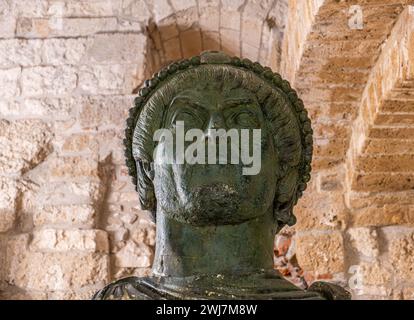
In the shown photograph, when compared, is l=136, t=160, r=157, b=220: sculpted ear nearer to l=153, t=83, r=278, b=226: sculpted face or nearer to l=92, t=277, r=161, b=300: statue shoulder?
l=153, t=83, r=278, b=226: sculpted face

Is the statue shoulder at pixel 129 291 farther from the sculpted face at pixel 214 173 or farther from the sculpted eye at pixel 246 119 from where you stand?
the sculpted eye at pixel 246 119

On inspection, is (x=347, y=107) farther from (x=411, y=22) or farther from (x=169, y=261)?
(x=169, y=261)

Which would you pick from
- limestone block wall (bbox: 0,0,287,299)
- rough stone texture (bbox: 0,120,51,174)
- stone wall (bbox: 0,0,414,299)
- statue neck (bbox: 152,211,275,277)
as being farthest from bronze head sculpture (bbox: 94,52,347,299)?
rough stone texture (bbox: 0,120,51,174)

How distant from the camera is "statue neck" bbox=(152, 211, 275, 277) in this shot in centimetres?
156

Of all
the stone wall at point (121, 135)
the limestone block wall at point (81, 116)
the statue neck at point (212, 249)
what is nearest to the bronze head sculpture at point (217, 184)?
the statue neck at point (212, 249)

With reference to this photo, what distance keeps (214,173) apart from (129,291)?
0.32 m

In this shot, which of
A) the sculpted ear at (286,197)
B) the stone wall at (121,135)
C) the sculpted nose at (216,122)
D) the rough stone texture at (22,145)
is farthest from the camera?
the rough stone texture at (22,145)

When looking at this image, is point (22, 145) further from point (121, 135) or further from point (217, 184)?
point (217, 184)

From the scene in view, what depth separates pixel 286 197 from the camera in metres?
1.70

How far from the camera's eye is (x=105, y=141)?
3.85m

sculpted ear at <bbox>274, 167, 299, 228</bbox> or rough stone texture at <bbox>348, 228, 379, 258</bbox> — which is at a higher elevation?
sculpted ear at <bbox>274, 167, 299, 228</bbox>

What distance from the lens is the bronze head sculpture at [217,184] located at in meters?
1.52

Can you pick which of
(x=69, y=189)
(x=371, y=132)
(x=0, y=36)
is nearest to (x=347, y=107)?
(x=371, y=132)
